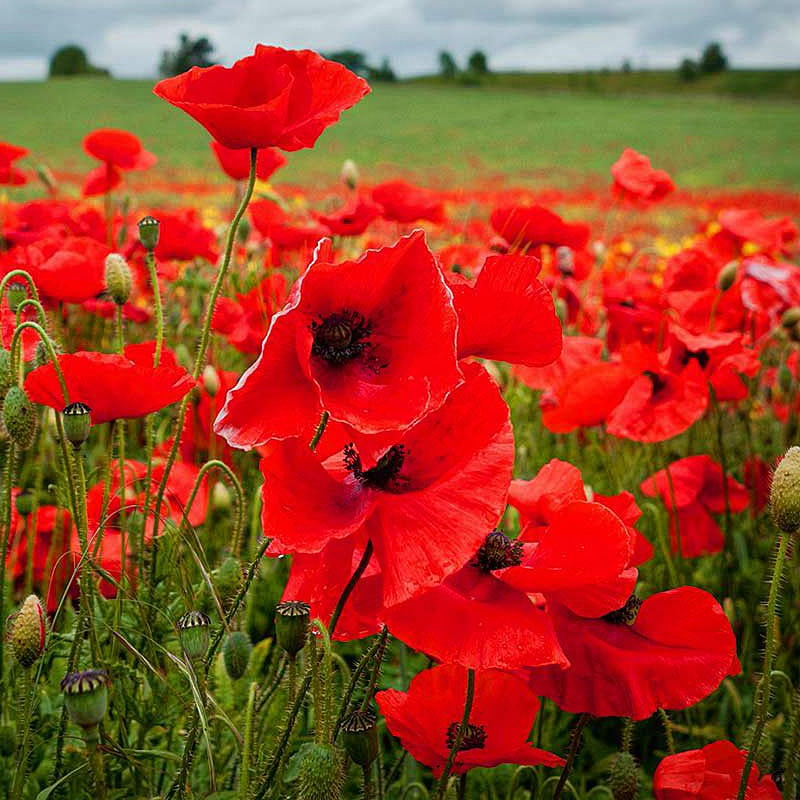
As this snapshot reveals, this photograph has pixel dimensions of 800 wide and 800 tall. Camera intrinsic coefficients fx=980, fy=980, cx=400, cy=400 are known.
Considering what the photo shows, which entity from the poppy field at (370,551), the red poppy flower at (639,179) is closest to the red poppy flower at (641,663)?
the poppy field at (370,551)

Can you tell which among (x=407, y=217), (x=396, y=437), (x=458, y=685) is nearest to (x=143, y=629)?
(x=458, y=685)

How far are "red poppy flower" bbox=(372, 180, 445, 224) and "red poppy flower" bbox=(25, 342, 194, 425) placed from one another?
1296 millimetres

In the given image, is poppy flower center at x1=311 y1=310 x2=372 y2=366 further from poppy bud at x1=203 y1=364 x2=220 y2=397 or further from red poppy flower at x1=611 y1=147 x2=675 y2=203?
red poppy flower at x1=611 y1=147 x2=675 y2=203

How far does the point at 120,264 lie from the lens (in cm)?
116

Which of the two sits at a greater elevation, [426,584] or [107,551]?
[426,584]

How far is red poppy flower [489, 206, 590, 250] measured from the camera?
6.06 feet

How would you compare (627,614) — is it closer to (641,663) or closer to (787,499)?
(641,663)

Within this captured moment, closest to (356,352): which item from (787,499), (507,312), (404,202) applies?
(507,312)

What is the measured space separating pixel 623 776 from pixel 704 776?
8 centimetres

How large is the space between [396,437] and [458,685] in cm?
29

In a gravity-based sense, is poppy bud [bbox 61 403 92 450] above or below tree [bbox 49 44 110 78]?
below

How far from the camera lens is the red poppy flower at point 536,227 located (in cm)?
185

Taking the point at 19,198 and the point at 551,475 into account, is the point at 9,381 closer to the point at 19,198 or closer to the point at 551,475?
the point at 551,475

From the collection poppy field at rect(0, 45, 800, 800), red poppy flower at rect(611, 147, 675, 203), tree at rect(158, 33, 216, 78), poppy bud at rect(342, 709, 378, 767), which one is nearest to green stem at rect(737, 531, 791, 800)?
poppy field at rect(0, 45, 800, 800)
